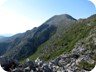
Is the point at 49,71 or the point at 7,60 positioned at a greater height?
the point at 7,60

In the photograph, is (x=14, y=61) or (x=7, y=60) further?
(x=14, y=61)

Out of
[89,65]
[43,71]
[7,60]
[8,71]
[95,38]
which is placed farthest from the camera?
[95,38]

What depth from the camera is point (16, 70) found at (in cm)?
2416

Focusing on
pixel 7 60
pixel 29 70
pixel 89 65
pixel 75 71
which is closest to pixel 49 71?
pixel 29 70

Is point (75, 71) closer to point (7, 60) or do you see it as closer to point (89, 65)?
point (89, 65)

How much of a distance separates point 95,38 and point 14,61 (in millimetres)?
167570

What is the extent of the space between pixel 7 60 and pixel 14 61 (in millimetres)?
2041

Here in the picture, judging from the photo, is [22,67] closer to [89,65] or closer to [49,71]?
[49,71]

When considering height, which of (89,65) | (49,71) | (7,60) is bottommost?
(89,65)

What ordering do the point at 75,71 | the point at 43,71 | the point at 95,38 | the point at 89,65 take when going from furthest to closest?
1. the point at 95,38
2. the point at 89,65
3. the point at 75,71
4. the point at 43,71

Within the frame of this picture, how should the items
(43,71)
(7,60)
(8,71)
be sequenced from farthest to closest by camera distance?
(43,71), (7,60), (8,71)

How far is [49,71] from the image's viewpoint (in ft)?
95.3

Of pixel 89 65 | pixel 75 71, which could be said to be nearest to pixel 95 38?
pixel 89 65

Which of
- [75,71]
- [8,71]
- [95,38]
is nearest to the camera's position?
[8,71]
